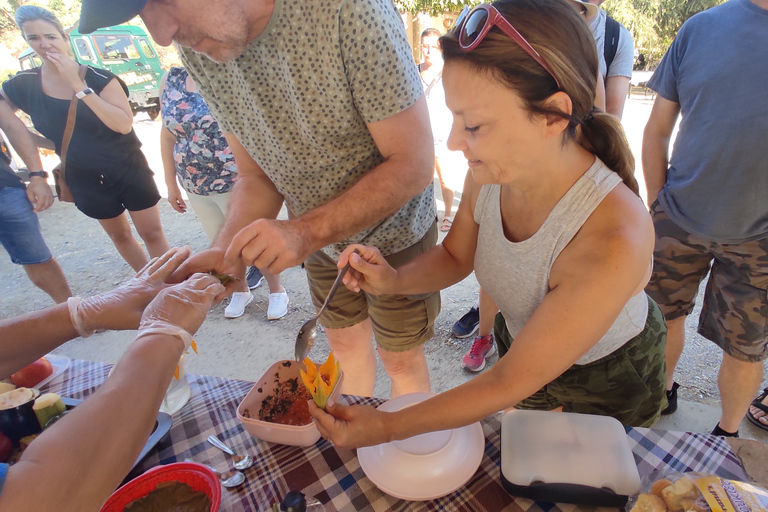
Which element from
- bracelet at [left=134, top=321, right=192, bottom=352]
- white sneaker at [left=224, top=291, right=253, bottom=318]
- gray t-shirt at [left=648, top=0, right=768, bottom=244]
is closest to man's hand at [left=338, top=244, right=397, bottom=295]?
bracelet at [left=134, top=321, right=192, bottom=352]

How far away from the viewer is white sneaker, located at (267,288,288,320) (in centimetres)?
389

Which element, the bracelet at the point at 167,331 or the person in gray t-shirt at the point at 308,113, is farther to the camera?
the person in gray t-shirt at the point at 308,113

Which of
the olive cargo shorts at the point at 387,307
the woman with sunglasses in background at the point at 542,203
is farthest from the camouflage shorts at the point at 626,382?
the olive cargo shorts at the point at 387,307

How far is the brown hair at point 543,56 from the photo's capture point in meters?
1.03

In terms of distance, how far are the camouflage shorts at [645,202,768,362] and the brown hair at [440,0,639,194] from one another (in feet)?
4.64

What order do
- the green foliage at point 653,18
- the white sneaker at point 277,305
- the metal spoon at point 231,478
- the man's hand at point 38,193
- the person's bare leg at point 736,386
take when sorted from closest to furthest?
the metal spoon at point 231,478 → the person's bare leg at point 736,386 → the man's hand at point 38,193 → the white sneaker at point 277,305 → the green foliage at point 653,18

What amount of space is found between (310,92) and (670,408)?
2.77m

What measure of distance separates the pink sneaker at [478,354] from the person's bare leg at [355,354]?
985 mm

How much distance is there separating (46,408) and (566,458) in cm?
153

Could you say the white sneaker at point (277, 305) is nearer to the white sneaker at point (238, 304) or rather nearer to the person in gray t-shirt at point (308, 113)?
the white sneaker at point (238, 304)

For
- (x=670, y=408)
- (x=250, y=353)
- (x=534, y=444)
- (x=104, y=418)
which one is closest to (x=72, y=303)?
(x=104, y=418)

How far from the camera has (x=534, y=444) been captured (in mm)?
1107

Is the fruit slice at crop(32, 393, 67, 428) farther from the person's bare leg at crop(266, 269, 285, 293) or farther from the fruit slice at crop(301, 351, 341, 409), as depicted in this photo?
the person's bare leg at crop(266, 269, 285, 293)

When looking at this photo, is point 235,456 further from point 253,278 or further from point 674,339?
point 253,278
